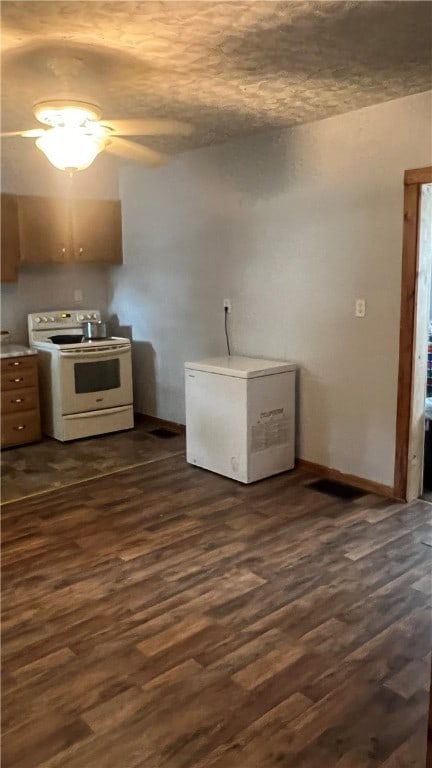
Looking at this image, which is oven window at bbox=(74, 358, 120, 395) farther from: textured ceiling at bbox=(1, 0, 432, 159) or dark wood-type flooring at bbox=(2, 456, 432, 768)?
textured ceiling at bbox=(1, 0, 432, 159)

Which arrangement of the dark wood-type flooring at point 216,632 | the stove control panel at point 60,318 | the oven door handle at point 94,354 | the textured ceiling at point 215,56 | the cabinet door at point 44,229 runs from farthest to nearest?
the stove control panel at point 60,318
the cabinet door at point 44,229
the oven door handle at point 94,354
the textured ceiling at point 215,56
the dark wood-type flooring at point 216,632

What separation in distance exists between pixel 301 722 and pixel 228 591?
83 centimetres

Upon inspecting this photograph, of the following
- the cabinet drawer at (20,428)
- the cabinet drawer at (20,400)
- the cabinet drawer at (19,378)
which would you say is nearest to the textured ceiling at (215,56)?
the cabinet drawer at (19,378)

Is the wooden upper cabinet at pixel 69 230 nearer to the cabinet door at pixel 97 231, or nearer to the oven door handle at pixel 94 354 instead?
the cabinet door at pixel 97 231

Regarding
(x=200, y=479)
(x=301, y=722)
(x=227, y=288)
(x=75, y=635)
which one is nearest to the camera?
(x=301, y=722)

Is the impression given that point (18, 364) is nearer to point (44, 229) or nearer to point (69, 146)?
point (44, 229)

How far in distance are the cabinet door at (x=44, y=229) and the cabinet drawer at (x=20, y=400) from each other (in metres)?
1.12

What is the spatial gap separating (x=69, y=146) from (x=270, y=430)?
2.09m

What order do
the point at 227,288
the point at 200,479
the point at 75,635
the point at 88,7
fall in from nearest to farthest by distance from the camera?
the point at 88,7
the point at 75,635
the point at 200,479
the point at 227,288

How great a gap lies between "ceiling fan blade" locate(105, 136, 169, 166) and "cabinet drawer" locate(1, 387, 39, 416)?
1998mm

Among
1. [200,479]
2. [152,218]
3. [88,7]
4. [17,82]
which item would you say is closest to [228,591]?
[200,479]

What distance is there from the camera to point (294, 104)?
11.4ft

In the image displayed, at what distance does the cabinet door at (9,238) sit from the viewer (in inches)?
197

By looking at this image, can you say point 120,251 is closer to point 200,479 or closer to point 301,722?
point 200,479
